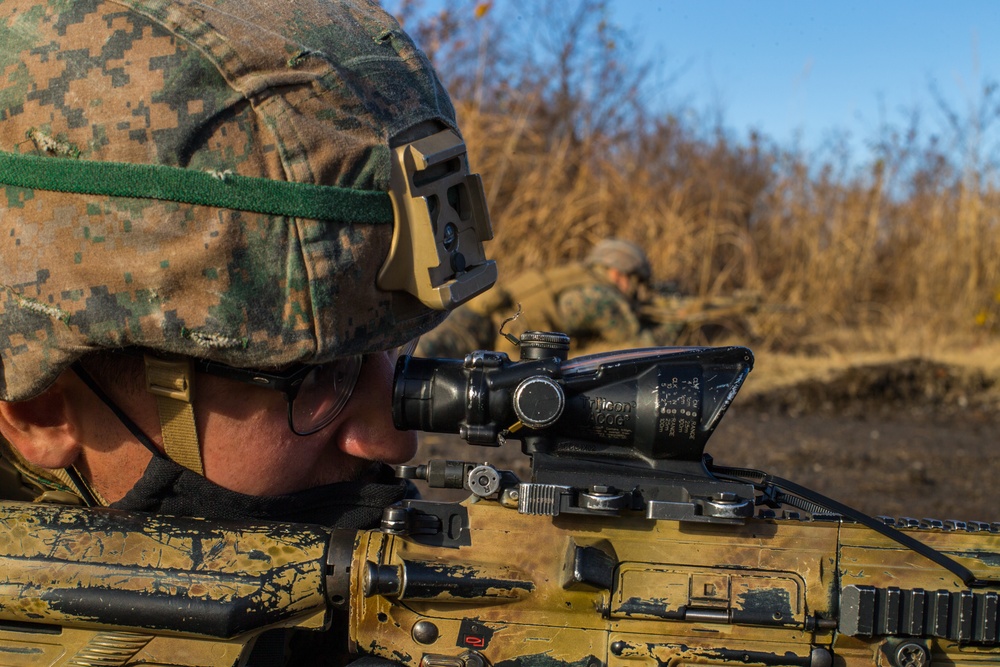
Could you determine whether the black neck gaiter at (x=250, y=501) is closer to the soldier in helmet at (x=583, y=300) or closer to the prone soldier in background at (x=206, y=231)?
the prone soldier in background at (x=206, y=231)

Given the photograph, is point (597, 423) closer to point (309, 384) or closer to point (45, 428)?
point (309, 384)

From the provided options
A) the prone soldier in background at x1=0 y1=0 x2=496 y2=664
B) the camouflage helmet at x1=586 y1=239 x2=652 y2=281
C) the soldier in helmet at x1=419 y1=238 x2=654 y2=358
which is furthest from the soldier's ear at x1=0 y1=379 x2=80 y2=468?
the camouflage helmet at x1=586 y1=239 x2=652 y2=281

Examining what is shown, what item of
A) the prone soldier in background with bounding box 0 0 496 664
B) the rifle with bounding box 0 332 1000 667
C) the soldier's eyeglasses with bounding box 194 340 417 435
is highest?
the prone soldier in background with bounding box 0 0 496 664

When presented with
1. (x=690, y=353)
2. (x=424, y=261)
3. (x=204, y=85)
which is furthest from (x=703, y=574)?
(x=204, y=85)

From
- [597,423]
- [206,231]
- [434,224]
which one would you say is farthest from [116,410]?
[597,423]

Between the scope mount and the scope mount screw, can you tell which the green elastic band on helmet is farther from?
the scope mount screw

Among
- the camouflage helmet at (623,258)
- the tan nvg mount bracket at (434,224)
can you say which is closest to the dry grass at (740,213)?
the camouflage helmet at (623,258)

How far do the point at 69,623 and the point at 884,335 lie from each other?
9.38 m

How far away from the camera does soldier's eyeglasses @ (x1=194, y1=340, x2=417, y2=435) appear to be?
6.28 feet

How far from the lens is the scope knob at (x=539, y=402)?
1819 millimetres

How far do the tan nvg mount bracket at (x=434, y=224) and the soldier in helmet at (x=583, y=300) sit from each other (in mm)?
6768

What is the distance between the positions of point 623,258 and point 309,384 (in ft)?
27.6

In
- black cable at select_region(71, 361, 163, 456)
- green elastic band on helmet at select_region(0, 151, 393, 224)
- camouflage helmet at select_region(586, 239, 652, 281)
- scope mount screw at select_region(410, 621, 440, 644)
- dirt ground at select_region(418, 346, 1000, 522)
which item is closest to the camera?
green elastic band on helmet at select_region(0, 151, 393, 224)

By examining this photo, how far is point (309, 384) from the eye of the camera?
1999 mm
